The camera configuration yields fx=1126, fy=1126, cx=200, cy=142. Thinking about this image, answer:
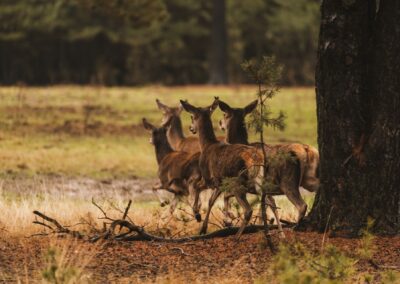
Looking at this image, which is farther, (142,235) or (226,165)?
(226,165)

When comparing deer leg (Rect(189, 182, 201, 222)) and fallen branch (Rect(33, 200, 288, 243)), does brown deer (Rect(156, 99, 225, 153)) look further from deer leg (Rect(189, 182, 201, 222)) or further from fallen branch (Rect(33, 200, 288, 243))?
fallen branch (Rect(33, 200, 288, 243))

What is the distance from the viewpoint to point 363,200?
11.0m

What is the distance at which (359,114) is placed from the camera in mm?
11070

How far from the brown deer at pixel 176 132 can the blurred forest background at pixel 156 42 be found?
3129 centimetres

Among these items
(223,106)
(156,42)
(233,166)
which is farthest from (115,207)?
(156,42)

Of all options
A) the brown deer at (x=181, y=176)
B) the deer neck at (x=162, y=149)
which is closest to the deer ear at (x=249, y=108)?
the brown deer at (x=181, y=176)

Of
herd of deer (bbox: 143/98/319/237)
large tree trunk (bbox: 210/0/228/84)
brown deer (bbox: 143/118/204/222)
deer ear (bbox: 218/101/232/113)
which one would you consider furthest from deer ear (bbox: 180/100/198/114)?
large tree trunk (bbox: 210/0/228/84)

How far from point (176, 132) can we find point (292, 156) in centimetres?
657

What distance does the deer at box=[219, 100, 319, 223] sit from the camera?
11.9 meters

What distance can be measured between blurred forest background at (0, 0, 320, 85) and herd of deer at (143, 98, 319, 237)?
3477 centimetres

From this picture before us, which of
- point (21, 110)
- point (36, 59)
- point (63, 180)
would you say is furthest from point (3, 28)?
point (63, 180)

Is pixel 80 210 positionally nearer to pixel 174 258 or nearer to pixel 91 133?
pixel 174 258

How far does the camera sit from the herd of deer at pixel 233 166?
10.8 m

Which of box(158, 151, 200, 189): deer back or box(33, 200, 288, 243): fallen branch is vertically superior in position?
box(158, 151, 200, 189): deer back
